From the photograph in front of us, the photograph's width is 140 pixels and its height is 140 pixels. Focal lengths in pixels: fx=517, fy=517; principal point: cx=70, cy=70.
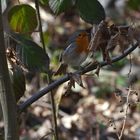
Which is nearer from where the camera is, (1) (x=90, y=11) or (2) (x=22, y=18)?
(1) (x=90, y=11)

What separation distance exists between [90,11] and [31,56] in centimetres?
15

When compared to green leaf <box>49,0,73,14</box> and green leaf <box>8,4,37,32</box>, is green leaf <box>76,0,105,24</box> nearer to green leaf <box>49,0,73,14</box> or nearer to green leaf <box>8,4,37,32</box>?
green leaf <box>49,0,73,14</box>

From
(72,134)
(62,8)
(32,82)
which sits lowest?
Result: (72,134)

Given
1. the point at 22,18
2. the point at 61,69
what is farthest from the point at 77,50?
the point at 22,18

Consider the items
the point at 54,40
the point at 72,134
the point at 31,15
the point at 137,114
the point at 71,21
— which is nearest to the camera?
the point at 31,15

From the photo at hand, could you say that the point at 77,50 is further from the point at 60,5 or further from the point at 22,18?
the point at 22,18

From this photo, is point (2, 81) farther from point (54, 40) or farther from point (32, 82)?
point (54, 40)

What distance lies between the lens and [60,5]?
3.55ft

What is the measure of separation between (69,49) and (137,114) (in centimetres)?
223

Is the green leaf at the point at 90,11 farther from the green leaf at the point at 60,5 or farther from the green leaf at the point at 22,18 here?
the green leaf at the point at 22,18

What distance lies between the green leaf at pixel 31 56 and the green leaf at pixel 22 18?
14 cm

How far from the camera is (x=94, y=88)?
11.3 feet

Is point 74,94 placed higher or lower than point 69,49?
lower

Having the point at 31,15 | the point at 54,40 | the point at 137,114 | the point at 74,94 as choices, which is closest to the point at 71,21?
the point at 54,40
